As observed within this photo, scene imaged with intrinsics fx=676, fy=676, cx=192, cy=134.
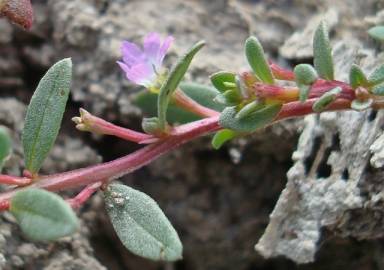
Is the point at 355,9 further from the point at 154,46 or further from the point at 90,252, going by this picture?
the point at 90,252

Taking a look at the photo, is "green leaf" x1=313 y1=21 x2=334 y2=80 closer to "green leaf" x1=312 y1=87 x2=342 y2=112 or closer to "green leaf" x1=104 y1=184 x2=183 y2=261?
"green leaf" x1=312 y1=87 x2=342 y2=112

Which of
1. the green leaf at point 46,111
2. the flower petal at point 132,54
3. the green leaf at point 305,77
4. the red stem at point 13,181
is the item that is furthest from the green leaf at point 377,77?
the red stem at point 13,181

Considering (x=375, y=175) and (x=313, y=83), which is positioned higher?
(x=313, y=83)

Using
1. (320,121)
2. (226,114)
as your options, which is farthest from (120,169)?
(320,121)

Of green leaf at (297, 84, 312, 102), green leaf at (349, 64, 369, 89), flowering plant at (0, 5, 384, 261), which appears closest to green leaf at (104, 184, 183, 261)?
flowering plant at (0, 5, 384, 261)

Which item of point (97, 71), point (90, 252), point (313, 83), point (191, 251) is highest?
point (313, 83)

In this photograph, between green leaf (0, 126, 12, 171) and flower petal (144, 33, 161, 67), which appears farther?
flower petal (144, 33, 161, 67)

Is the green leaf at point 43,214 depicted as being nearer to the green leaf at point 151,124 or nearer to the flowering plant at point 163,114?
the flowering plant at point 163,114

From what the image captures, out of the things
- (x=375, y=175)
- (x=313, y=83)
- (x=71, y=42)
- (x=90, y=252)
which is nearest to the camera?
(x=313, y=83)
